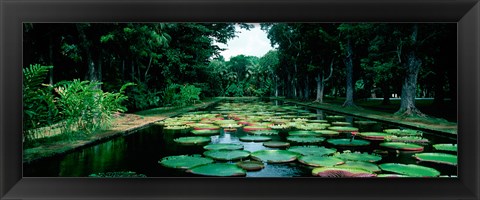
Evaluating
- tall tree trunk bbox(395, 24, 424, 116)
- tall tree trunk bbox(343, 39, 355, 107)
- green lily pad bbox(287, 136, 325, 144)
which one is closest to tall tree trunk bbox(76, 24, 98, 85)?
green lily pad bbox(287, 136, 325, 144)

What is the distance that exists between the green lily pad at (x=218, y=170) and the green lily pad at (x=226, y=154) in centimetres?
46

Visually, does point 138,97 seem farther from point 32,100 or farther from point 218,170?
point 218,170

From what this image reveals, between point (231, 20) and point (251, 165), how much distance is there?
185cm

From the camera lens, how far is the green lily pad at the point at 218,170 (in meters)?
3.86

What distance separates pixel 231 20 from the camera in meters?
3.09

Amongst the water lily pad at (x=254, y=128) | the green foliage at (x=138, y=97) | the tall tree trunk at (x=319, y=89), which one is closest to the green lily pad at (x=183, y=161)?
the water lily pad at (x=254, y=128)

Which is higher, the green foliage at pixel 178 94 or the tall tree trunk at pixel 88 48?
the tall tree trunk at pixel 88 48

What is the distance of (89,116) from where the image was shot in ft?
21.1

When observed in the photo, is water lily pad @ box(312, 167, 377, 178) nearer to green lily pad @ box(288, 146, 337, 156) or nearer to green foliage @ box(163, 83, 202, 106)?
green lily pad @ box(288, 146, 337, 156)

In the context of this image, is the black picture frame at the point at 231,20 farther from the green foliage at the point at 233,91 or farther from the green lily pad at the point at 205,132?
the green foliage at the point at 233,91

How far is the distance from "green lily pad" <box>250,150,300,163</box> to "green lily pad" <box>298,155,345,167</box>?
0.14 meters

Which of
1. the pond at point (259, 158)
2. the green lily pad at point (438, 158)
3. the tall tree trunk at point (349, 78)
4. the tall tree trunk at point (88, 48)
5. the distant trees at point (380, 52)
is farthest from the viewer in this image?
the tall tree trunk at point (349, 78)
